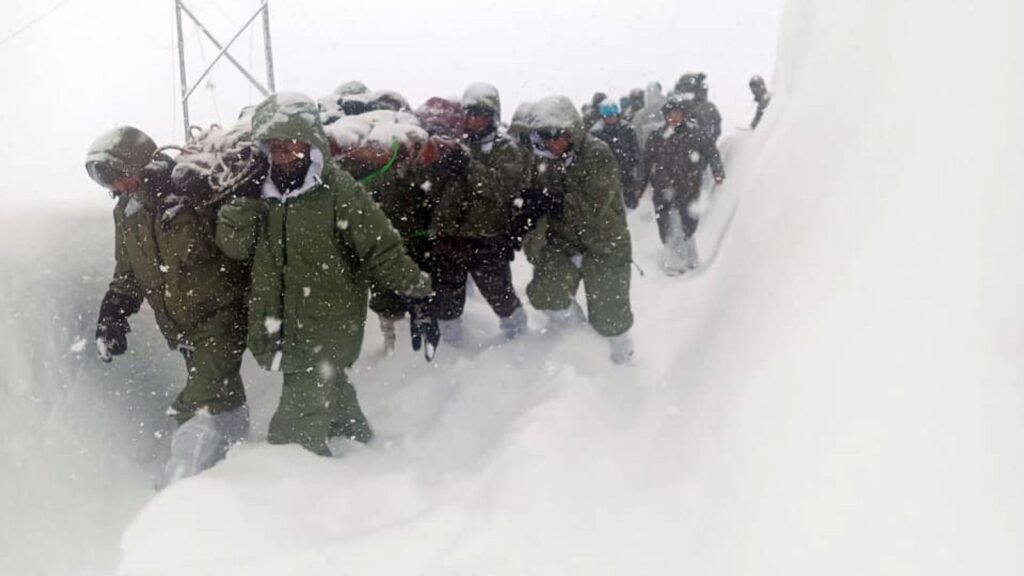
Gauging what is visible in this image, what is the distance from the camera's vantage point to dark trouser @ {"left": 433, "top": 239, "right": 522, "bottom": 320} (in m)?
4.78

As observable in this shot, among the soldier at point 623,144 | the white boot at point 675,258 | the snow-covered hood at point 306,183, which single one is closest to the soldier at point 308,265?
the snow-covered hood at point 306,183

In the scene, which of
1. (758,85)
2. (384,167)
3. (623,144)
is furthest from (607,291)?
(758,85)

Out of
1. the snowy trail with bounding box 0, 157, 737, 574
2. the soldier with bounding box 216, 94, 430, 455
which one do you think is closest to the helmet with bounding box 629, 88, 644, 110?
the snowy trail with bounding box 0, 157, 737, 574

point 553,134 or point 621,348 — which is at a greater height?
point 553,134

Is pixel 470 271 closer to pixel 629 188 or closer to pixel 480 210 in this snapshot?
pixel 480 210

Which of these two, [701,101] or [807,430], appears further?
[701,101]

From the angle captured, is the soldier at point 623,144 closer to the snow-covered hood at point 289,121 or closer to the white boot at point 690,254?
the white boot at point 690,254

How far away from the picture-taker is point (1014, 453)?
6.07 feet

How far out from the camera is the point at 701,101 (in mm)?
8828

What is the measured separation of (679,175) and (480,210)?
3.04 m

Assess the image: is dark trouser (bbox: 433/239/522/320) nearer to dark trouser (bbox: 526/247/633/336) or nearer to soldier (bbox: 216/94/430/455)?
dark trouser (bbox: 526/247/633/336)

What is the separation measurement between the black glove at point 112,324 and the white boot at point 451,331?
1.96 metres

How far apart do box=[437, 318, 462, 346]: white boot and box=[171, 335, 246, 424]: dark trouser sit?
1.71m

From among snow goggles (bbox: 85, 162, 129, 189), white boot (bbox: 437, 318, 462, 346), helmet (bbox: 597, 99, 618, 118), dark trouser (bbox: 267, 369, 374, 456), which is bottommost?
white boot (bbox: 437, 318, 462, 346)
